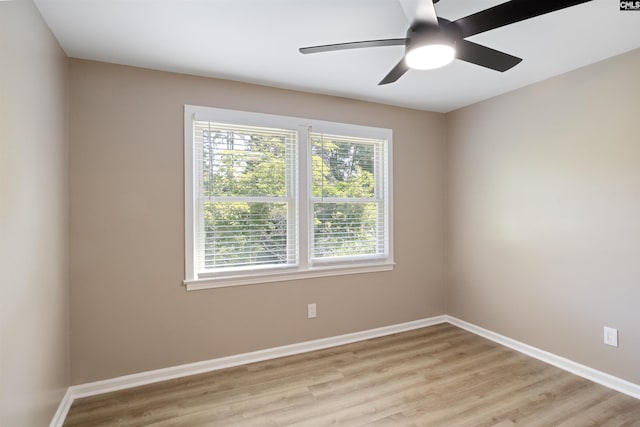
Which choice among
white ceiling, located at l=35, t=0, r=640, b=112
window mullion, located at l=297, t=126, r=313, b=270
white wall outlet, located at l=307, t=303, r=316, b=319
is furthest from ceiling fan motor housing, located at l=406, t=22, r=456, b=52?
white wall outlet, located at l=307, t=303, r=316, b=319

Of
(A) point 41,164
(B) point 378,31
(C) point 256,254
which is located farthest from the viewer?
(C) point 256,254

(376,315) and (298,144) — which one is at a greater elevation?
(298,144)

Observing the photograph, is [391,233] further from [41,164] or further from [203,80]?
[41,164]

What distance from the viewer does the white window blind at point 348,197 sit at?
3.18 m

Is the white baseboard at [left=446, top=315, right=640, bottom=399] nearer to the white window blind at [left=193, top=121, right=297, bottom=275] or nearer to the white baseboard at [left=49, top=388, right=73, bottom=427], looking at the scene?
the white window blind at [left=193, top=121, right=297, bottom=275]

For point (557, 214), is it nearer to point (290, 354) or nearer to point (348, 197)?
point (348, 197)

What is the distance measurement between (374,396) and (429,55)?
88.3 inches

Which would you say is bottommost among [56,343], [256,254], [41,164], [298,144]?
[56,343]

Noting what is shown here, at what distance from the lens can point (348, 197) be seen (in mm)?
3332

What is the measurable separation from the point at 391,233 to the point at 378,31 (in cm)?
206

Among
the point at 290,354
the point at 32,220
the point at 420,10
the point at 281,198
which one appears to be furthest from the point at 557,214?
the point at 32,220

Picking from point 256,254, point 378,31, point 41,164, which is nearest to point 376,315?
point 256,254

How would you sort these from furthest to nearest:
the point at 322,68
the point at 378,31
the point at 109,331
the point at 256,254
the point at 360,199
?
the point at 360,199
the point at 256,254
the point at 322,68
the point at 109,331
the point at 378,31

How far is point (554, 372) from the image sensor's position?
264 cm
